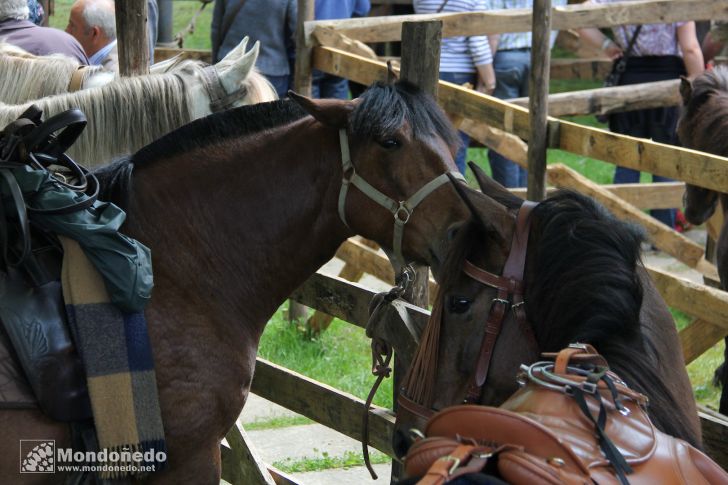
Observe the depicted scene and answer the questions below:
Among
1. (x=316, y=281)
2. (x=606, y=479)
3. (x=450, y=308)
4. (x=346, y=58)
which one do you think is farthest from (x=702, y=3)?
(x=606, y=479)

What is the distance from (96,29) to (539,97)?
9.83ft

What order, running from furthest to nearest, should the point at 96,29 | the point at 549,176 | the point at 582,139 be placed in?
the point at 549,176, the point at 96,29, the point at 582,139

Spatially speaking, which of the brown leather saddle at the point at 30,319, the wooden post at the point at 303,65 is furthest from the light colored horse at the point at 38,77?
the brown leather saddle at the point at 30,319

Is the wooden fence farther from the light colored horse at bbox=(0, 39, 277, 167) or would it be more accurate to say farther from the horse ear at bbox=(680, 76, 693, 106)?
the light colored horse at bbox=(0, 39, 277, 167)

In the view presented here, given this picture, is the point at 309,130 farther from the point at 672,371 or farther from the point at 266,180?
the point at 672,371

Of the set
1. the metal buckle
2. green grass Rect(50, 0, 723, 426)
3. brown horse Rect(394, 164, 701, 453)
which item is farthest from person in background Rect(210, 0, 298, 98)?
the metal buckle

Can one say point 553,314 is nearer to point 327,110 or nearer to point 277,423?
point 327,110

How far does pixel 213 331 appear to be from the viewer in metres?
2.78

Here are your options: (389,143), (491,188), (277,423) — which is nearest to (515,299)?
(491,188)

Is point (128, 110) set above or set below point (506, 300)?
above

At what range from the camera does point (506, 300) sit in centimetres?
224

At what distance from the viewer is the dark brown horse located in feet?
18.2

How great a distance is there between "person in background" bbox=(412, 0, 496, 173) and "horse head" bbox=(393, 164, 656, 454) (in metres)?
5.31

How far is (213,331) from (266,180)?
1.62ft
